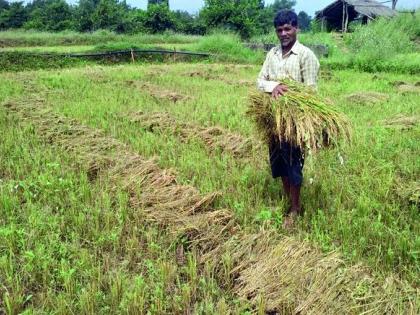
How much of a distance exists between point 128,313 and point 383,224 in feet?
6.17

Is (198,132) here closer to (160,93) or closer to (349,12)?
(160,93)

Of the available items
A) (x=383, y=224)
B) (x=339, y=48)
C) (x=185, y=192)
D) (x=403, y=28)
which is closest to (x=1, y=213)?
(x=185, y=192)

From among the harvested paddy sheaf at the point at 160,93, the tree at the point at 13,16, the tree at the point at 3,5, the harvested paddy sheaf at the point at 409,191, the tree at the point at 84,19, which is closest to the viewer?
the harvested paddy sheaf at the point at 409,191

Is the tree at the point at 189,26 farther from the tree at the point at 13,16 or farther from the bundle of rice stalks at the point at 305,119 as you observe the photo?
the bundle of rice stalks at the point at 305,119

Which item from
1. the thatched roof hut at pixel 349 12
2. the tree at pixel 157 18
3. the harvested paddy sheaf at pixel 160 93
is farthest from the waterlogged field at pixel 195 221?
the tree at pixel 157 18

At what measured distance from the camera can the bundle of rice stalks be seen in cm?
278

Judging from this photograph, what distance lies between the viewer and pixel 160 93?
8.30 meters

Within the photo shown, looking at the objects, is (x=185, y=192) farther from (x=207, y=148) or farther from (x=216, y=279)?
(x=207, y=148)

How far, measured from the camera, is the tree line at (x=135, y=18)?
83.4ft

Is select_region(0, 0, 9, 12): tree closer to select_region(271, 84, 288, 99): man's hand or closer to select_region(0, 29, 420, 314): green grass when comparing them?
select_region(0, 29, 420, 314): green grass

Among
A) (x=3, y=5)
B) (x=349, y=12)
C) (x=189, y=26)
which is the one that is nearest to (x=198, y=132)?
(x=349, y=12)

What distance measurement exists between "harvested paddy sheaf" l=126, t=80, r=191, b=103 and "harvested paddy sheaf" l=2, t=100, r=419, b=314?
160 inches

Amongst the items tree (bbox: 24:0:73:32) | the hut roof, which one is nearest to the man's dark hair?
the hut roof

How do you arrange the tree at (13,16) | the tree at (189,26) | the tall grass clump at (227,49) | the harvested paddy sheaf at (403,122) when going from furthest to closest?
1. the tree at (13,16)
2. the tree at (189,26)
3. the tall grass clump at (227,49)
4. the harvested paddy sheaf at (403,122)
